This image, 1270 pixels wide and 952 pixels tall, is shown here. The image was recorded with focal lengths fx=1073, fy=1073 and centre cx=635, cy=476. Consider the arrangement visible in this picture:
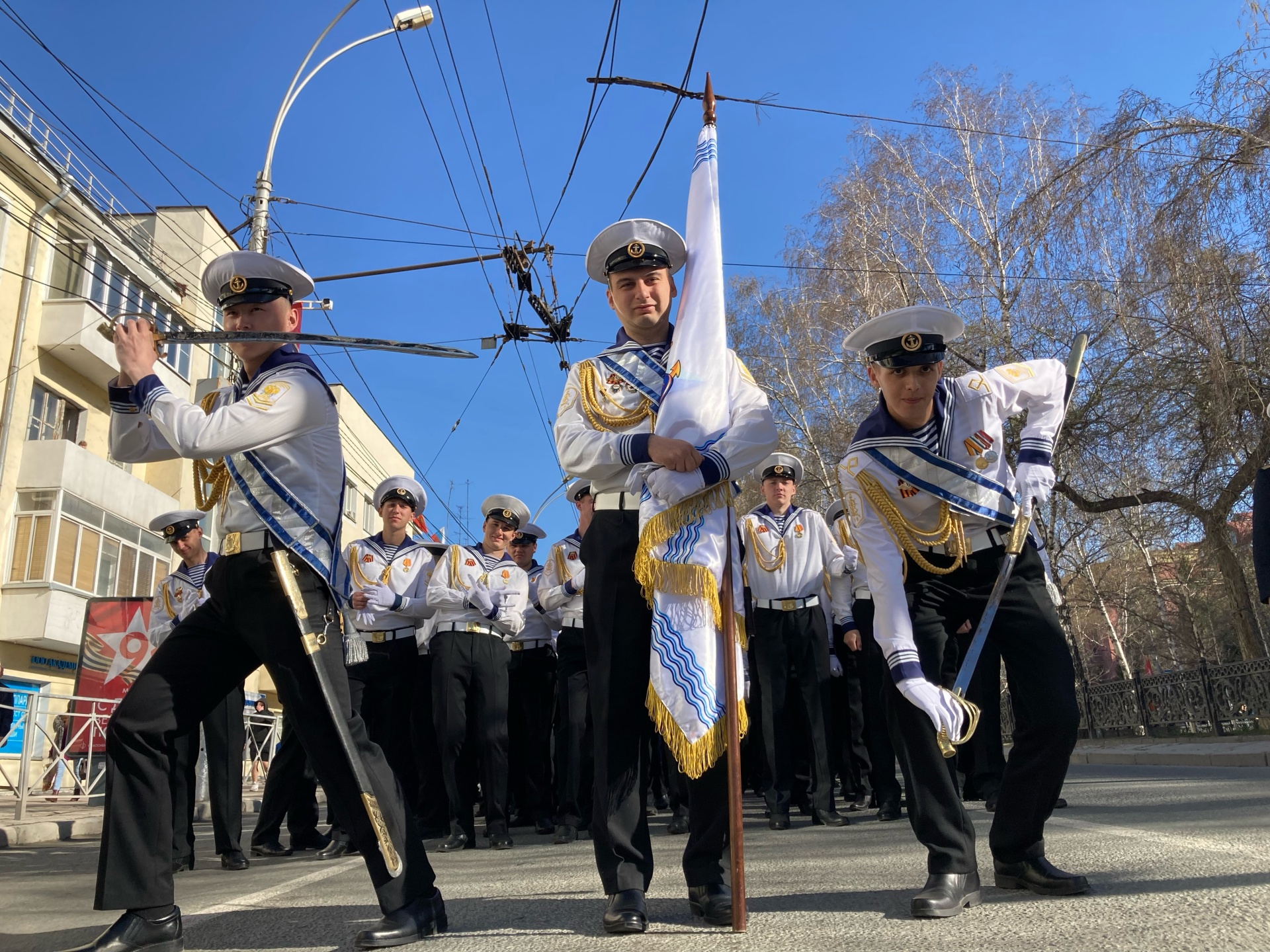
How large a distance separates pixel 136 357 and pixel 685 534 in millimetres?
1899

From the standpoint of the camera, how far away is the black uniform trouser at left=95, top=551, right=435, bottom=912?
317 cm

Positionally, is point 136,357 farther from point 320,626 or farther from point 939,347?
point 939,347

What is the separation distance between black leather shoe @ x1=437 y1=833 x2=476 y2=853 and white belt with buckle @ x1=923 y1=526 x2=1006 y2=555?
4297mm

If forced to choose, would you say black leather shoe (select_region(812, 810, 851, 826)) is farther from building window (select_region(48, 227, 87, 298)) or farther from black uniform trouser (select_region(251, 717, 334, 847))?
building window (select_region(48, 227, 87, 298))

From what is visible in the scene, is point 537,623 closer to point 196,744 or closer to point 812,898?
point 196,744

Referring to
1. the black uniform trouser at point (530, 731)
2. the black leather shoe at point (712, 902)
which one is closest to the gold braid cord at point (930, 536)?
the black leather shoe at point (712, 902)

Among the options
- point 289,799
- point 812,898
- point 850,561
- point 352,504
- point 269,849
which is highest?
point 352,504

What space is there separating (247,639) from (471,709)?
406 cm

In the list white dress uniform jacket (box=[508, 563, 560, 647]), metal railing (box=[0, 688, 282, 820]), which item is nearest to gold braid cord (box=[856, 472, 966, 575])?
white dress uniform jacket (box=[508, 563, 560, 647])

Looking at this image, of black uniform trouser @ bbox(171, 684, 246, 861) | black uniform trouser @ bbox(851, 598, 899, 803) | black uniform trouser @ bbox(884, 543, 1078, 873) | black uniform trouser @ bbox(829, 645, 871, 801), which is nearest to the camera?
black uniform trouser @ bbox(884, 543, 1078, 873)

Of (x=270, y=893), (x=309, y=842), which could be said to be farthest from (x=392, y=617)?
(x=270, y=893)

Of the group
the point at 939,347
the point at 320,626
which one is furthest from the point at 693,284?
the point at 320,626

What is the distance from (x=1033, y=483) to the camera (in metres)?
3.77

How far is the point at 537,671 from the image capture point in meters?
8.81
